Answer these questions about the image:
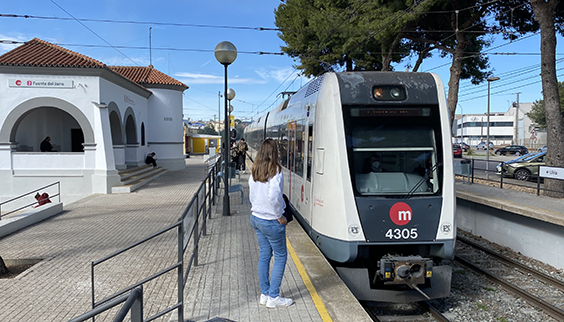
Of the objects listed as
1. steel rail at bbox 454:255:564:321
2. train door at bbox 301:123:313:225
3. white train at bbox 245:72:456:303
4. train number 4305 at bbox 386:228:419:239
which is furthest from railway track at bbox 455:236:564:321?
train door at bbox 301:123:313:225

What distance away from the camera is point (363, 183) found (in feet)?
18.6

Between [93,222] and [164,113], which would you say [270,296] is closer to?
[93,222]

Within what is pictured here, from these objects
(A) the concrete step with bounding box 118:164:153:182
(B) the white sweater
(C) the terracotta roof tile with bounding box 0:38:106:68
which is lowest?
(A) the concrete step with bounding box 118:164:153:182

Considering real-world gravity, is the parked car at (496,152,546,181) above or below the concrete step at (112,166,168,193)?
above

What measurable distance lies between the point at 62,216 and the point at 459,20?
15.4m

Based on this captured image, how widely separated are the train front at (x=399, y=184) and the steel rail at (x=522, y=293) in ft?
6.03

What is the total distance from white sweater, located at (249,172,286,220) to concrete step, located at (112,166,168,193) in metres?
14.3

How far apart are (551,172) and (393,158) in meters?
7.90

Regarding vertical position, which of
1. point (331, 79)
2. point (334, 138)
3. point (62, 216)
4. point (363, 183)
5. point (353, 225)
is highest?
point (331, 79)

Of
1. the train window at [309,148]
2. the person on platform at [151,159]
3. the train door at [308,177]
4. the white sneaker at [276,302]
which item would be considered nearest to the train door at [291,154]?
the train door at [308,177]

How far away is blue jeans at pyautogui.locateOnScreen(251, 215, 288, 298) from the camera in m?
4.48

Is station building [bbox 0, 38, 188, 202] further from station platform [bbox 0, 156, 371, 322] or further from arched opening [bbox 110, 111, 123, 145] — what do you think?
station platform [bbox 0, 156, 371, 322]

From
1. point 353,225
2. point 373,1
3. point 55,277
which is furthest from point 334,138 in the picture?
point 373,1

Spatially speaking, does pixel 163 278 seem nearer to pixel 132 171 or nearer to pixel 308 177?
pixel 308 177
